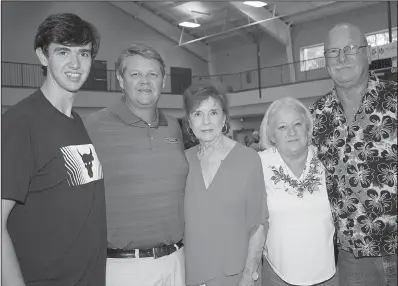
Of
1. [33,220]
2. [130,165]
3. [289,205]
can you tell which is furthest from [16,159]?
[289,205]

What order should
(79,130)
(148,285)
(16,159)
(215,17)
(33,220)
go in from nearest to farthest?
1. (16,159)
2. (33,220)
3. (79,130)
4. (148,285)
5. (215,17)

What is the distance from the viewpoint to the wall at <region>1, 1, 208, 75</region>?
1684 cm

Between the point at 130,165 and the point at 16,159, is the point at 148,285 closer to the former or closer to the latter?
the point at 130,165

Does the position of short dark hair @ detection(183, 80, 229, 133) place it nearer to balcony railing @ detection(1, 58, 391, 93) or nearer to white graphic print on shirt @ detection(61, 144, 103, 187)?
white graphic print on shirt @ detection(61, 144, 103, 187)

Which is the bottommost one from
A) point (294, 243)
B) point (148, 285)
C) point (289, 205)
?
point (148, 285)

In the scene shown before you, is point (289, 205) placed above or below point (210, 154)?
below

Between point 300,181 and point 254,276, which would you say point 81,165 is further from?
point 300,181

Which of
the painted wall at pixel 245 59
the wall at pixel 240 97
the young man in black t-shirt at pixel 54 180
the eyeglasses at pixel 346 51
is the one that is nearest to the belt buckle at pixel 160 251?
the young man in black t-shirt at pixel 54 180

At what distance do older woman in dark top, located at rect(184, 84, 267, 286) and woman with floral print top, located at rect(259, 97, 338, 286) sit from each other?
102 mm

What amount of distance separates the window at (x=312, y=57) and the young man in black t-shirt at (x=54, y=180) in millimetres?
17594

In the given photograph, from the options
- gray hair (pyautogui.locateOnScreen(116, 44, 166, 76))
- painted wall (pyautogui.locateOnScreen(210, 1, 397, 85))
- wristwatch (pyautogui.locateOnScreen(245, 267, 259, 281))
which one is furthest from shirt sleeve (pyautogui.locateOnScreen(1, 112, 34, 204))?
painted wall (pyautogui.locateOnScreen(210, 1, 397, 85))

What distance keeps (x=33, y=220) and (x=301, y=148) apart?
5.05ft

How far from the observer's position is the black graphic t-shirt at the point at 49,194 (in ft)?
5.01

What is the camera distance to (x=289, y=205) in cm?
234
